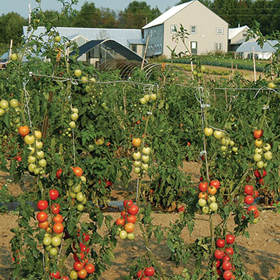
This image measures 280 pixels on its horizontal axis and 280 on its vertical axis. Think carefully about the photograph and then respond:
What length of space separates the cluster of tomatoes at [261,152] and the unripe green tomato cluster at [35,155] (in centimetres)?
127

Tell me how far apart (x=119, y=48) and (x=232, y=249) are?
66.3 ft

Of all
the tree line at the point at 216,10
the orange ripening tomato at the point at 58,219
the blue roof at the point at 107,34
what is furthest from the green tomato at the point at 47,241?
the tree line at the point at 216,10

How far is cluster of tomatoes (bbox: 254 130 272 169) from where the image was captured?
264 cm

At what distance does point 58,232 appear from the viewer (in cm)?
254

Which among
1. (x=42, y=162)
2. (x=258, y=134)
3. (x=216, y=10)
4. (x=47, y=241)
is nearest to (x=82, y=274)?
(x=47, y=241)

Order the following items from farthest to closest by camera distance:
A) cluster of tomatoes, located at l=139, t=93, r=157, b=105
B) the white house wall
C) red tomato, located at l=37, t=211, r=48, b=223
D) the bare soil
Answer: the white house wall
the bare soil
cluster of tomatoes, located at l=139, t=93, r=157, b=105
red tomato, located at l=37, t=211, r=48, b=223

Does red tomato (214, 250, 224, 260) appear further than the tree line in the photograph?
No

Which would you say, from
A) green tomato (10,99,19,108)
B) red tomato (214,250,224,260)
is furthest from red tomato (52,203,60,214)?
red tomato (214,250,224,260)

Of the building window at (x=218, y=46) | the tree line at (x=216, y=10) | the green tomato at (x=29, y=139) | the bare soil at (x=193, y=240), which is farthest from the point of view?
the tree line at (x=216, y=10)

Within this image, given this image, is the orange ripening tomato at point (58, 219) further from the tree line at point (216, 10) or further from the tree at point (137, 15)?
the tree at point (137, 15)

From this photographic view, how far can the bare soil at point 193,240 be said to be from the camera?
11.8 ft

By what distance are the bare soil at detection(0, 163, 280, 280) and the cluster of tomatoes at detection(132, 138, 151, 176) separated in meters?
0.79

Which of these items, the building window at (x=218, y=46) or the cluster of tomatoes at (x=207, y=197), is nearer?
the cluster of tomatoes at (x=207, y=197)

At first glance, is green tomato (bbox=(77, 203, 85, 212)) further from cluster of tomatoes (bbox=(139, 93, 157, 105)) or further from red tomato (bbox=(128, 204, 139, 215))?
cluster of tomatoes (bbox=(139, 93, 157, 105))
